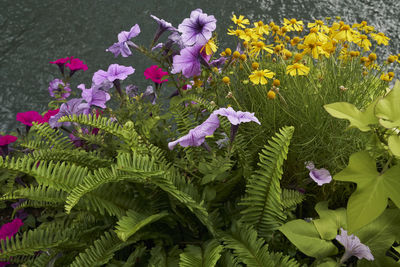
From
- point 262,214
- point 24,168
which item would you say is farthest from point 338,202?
point 24,168

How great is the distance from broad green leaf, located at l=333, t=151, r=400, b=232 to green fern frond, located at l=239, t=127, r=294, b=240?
0.20m

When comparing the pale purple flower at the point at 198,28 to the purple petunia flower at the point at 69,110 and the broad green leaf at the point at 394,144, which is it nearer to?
the purple petunia flower at the point at 69,110

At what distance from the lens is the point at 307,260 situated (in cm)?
144

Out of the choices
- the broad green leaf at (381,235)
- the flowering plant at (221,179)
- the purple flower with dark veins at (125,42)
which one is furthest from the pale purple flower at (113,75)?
the broad green leaf at (381,235)

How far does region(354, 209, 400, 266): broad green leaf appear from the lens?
1328 millimetres

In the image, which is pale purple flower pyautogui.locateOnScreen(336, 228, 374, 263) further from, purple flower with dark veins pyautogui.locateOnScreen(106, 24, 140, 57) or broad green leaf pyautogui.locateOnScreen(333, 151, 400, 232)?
purple flower with dark veins pyautogui.locateOnScreen(106, 24, 140, 57)

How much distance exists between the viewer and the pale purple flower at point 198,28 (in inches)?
61.4

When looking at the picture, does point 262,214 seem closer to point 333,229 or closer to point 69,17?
point 333,229

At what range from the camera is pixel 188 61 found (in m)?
1.58

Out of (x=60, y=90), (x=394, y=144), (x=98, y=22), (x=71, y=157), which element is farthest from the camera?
(x=98, y=22)

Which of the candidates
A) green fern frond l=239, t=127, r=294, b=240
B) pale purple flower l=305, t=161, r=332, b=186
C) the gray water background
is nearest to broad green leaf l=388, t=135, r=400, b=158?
green fern frond l=239, t=127, r=294, b=240

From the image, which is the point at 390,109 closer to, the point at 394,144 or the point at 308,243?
the point at 394,144

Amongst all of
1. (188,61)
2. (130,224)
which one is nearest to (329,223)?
(130,224)

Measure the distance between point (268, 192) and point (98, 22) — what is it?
2874 millimetres
